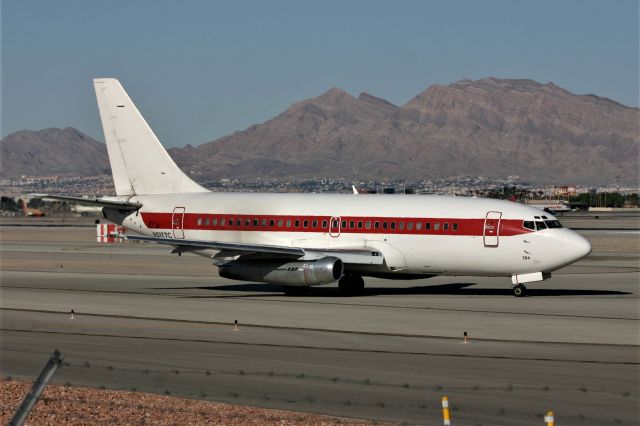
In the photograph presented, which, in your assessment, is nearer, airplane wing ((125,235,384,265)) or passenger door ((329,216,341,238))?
airplane wing ((125,235,384,265))

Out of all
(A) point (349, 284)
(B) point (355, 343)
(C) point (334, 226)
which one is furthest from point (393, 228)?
(B) point (355, 343)

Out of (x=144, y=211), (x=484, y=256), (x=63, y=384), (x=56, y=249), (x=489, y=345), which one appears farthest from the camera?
(x=56, y=249)

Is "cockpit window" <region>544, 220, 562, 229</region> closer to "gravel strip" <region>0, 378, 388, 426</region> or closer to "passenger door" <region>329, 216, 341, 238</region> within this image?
"passenger door" <region>329, 216, 341, 238</region>

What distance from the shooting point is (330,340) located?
29250mm

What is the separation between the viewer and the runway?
814 inches

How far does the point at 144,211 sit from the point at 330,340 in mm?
21889

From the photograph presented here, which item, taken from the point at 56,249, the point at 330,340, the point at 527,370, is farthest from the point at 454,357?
the point at 56,249

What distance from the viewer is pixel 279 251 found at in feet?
138

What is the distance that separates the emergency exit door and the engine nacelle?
223 inches

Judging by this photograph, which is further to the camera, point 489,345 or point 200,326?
point 200,326

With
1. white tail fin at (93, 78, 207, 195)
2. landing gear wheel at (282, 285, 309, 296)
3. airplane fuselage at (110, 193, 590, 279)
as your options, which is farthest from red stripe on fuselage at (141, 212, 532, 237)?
landing gear wheel at (282, 285, 309, 296)

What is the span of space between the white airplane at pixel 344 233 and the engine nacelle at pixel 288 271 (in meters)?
0.04

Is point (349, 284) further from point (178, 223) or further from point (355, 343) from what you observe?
point (355, 343)

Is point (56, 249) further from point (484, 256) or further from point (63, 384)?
point (63, 384)
